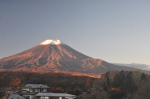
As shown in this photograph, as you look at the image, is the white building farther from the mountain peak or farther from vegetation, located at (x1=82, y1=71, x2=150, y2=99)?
the mountain peak

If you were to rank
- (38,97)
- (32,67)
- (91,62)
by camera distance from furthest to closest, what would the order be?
(91,62) < (32,67) < (38,97)

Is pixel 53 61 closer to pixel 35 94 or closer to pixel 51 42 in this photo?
pixel 51 42

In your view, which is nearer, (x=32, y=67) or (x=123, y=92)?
(x=123, y=92)

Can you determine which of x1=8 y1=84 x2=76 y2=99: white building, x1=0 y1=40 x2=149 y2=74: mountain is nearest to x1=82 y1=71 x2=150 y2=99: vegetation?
x1=8 y1=84 x2=76 y2=99: white building

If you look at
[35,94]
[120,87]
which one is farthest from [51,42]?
[35,94]

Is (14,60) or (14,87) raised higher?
(14,60)

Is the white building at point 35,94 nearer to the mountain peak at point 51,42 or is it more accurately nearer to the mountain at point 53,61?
the mountain at point 53,61

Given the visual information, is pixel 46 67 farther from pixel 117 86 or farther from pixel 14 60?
pixel 117 86

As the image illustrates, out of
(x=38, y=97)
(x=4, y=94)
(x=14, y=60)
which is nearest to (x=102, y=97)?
(x=38, y=97)

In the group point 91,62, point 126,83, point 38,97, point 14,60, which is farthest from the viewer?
point 91,62

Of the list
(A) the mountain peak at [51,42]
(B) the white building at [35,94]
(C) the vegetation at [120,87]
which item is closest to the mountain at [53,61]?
(A) the mountain peak at [51,42]
